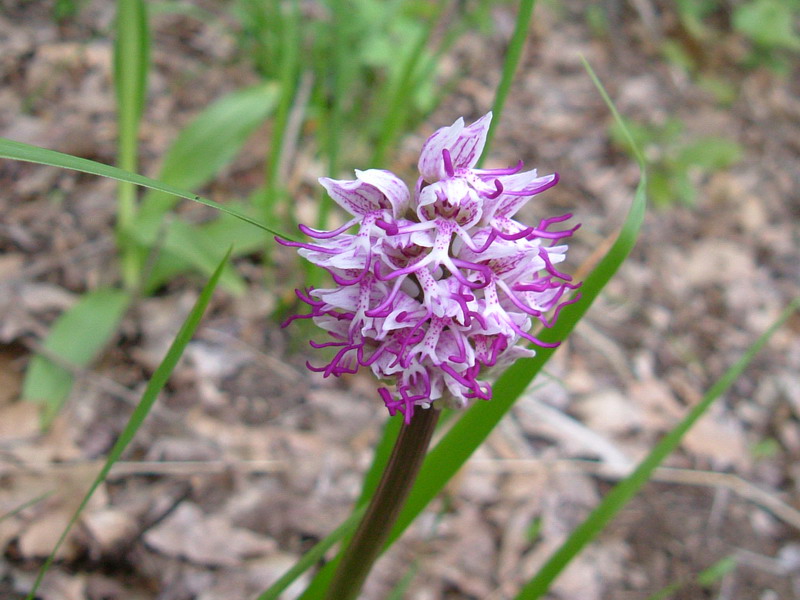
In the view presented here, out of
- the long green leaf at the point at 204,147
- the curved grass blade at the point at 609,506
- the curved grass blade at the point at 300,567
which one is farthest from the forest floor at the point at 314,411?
the curved grass blade at the point at 300,567

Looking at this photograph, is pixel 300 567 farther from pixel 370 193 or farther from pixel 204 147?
pixel 204 147

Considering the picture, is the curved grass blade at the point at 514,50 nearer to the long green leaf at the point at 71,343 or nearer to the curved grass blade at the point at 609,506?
the curved grass blade at the point at 609,506

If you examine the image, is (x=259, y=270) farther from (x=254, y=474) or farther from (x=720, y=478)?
(x=720, y=478)

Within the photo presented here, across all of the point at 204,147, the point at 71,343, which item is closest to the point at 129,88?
the point at 204,147

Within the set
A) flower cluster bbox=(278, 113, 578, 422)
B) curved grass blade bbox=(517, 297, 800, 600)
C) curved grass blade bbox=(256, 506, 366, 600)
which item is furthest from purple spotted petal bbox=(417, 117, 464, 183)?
curved grass blade bbox=(517, 297, 800, 600)

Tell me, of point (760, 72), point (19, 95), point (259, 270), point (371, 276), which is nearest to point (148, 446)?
point (259, 270)

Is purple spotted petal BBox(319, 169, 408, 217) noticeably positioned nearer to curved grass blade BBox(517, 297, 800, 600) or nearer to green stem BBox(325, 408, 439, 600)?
green stem BBox(325, 408, 439, 600)
